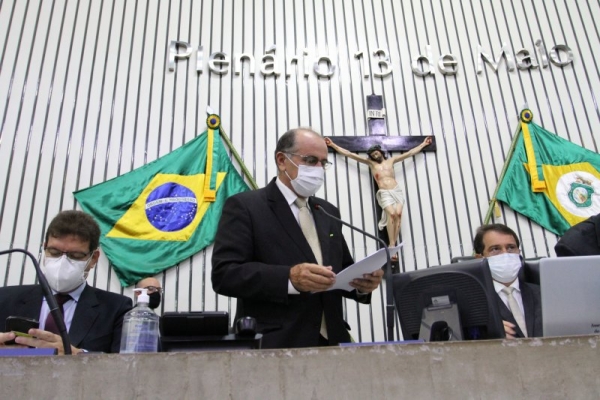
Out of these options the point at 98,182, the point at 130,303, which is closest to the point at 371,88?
the point at 98,182

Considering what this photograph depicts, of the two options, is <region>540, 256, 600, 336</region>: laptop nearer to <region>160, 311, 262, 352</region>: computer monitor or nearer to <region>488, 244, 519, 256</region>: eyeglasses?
<region>160, 311, 262, 352</region>: computer monitor

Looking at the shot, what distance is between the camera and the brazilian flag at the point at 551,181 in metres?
4.52

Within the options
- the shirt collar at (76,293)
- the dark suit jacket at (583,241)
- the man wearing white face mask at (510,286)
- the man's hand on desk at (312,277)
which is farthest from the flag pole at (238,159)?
the man's hand on desk at (312,277)

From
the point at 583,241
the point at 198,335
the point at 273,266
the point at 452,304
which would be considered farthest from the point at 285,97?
the point at 198,335

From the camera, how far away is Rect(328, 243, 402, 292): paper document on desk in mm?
1689

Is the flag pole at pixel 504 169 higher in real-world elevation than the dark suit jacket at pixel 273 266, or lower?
higher

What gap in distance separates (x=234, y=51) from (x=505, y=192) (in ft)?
8.52

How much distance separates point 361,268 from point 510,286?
1022 mm

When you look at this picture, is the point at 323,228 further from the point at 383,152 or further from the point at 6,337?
the point at 383,152

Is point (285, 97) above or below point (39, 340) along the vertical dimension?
above

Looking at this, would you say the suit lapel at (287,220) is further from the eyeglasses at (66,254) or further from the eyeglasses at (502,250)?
the eyeglasses at (502,250)

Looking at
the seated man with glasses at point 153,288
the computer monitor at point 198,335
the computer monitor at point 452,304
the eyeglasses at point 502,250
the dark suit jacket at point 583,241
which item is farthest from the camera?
the seated man with glasses at point 153,288

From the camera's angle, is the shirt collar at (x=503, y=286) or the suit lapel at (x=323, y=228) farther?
the shirt collar at (x=503, y=286)

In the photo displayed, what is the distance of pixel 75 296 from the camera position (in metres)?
2.18
